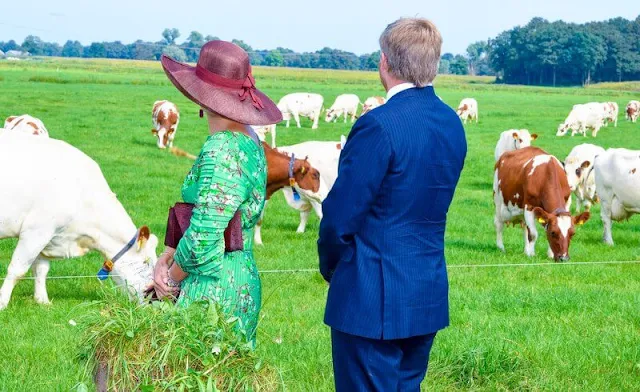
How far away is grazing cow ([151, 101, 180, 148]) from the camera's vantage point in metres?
29.7

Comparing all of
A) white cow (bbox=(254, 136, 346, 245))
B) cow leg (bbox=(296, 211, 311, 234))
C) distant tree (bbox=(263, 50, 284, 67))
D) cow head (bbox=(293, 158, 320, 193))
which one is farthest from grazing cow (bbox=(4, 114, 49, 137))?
distant tree (bbox=(263, 50, 284, 67))

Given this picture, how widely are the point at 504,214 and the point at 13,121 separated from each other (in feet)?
36.9

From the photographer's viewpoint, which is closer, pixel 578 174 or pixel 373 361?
pixel 373 361

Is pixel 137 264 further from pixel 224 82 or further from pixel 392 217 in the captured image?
pixel 392 217

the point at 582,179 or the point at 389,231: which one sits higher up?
the point at 389,231

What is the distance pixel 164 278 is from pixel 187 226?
28cm

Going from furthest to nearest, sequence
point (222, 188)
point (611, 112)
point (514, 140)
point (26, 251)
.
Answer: point (611, 112)
point (514, 140)
point (26, 251)
point (222, 188)

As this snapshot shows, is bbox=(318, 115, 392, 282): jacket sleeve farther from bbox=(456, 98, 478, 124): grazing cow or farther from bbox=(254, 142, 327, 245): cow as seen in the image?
bbox=(456, 98, 478, 124): grazing cow

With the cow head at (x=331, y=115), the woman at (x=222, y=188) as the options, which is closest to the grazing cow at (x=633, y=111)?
the cow head at (x=331, y=115)

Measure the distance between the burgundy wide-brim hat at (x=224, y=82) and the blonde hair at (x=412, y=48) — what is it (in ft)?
2.33

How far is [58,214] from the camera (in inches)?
383

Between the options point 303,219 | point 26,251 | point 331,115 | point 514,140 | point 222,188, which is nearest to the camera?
point 222,188

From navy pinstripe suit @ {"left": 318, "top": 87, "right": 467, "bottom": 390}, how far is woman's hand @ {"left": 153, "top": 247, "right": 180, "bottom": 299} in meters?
0.73

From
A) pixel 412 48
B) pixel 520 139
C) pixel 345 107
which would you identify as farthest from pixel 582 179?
pixel 345 107
